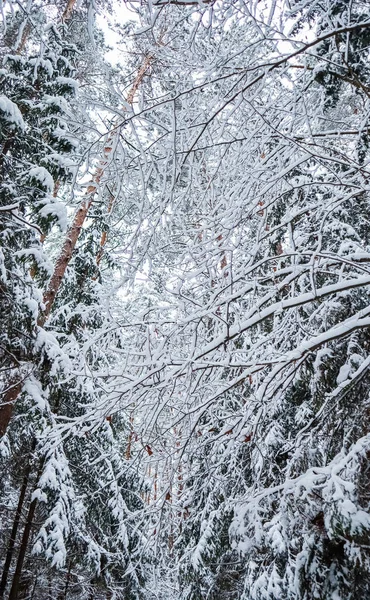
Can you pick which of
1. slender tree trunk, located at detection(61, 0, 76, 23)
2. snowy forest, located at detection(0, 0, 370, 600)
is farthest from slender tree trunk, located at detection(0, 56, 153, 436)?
slender tree trunk, located at detection(61, 0, 76, 23)

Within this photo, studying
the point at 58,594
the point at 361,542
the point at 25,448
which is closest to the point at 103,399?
the point at 361,542

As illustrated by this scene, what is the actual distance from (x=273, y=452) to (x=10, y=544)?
5.98 m

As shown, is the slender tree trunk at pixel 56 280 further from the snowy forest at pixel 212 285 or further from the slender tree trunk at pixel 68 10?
the slender tree trunk at pixel 68 10

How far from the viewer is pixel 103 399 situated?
99.0 inches

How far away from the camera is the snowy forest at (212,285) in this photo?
2166mm

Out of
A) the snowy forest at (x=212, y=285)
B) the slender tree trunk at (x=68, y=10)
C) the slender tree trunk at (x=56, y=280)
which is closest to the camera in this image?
the snowy forest at (x=212, y=285)

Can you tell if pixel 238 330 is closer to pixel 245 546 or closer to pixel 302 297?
pixel 302 297

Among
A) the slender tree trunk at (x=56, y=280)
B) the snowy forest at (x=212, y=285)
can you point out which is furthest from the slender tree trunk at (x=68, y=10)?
the slender tree trunk at (x=56, y=280)

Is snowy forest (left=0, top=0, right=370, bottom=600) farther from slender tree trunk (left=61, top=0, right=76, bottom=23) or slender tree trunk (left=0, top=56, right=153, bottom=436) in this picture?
slender tree trunk (left=61, top=0, right=76, bottom=23)

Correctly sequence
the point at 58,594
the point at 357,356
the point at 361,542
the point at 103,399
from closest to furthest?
the point at 361,542
the point at 103,399
the point at 357,356
the point at 58,594

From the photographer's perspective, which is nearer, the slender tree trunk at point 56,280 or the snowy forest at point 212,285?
the snowy forest at point 212,285

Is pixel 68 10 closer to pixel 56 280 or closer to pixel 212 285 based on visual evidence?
pixel 56 280

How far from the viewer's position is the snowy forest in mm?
2166

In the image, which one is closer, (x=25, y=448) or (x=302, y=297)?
(x=302, y=297)
